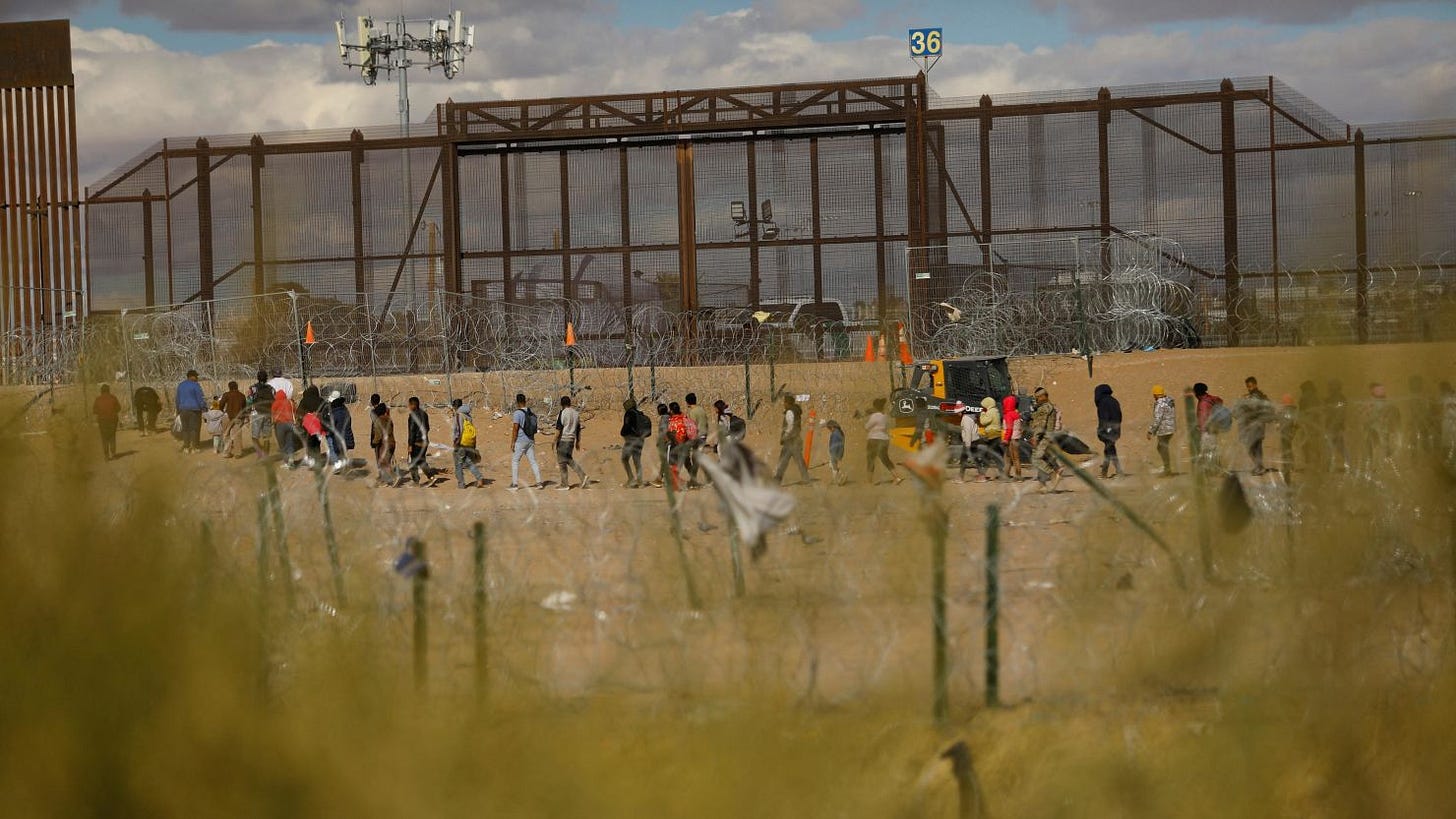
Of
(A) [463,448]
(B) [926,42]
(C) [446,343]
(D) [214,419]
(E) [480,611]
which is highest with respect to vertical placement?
(B) [926,42]

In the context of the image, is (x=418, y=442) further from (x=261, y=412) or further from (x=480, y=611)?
(x=480, y=611)

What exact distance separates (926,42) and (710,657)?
23587 mm

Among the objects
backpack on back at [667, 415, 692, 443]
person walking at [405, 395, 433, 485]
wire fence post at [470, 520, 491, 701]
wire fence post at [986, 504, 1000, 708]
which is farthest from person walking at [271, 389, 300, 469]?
wire fence post at [986, 504, 1000, 708]

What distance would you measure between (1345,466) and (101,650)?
451 centimetres

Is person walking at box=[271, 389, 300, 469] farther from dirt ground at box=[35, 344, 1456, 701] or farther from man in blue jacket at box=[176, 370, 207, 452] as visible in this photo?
dirt ground at box=[35, 344, 1456, 701]

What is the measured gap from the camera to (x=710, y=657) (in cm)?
509

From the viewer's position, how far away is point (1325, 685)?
16.7 ft

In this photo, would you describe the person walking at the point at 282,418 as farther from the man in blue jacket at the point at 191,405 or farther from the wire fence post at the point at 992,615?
the wire fence post at the point at 992,615

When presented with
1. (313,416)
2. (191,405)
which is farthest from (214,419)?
(313,416)

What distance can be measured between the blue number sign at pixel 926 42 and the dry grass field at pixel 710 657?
22.0 m

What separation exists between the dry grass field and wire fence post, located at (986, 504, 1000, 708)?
0.13 feet

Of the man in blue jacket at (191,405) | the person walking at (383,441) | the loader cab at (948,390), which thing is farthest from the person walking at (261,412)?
the loader cab at (948,390)

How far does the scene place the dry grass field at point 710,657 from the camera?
471 cm

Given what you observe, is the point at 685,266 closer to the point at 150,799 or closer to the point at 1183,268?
the point at 1183,268
